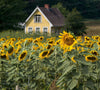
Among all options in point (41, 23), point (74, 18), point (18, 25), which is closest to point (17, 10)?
point (18, 25)

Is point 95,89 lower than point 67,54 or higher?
lower

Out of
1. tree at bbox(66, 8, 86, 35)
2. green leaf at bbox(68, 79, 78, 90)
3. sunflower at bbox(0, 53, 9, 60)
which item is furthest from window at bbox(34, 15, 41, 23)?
green leaf at bbox(68, 79, 78, 90)

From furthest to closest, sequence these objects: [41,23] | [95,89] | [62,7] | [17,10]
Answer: [62,7], [17,10], [41,23], [95,89]

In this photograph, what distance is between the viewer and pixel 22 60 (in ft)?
19.8

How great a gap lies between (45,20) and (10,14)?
749 cm

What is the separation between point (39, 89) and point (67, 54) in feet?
6.06

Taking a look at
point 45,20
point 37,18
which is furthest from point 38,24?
point 45,20

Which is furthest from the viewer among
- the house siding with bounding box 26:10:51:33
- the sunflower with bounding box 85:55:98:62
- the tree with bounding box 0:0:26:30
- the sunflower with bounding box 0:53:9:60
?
the tree with bounding box 0:0:26:30

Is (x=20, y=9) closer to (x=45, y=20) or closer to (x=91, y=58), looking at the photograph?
(x=45, y=20)

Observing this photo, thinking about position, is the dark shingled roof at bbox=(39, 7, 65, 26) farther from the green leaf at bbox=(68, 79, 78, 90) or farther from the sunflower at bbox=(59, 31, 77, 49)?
the green leaf at bbox=(68, 79, 78, 90)

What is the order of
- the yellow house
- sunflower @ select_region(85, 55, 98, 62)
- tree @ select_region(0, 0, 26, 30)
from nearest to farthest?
1. sunflower @ select_region(85, 55, 98, 62)
2. the yellow house
3. tree @ select_region(0, 0, 26, 30)

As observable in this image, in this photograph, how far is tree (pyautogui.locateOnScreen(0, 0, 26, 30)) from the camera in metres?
44.1

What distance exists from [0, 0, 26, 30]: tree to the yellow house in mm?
3410

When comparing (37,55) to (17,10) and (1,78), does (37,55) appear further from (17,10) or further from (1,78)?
(17,10)
